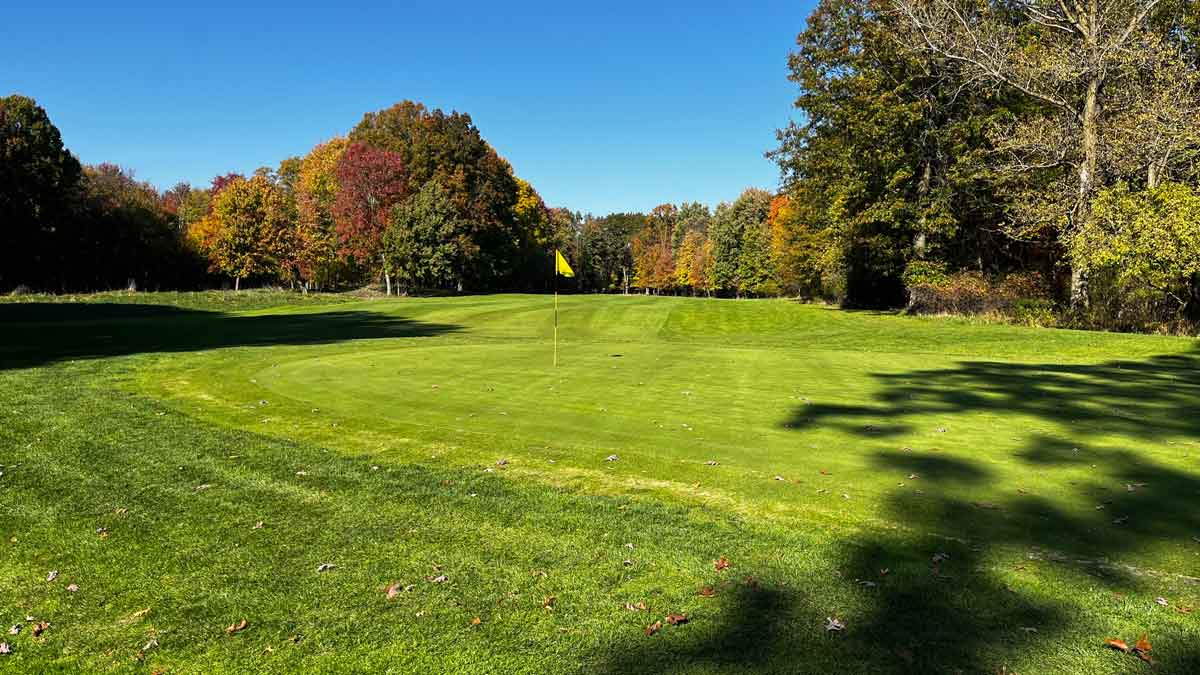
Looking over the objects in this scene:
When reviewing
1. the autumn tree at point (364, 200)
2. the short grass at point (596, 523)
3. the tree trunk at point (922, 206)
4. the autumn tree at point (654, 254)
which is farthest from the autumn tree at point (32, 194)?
the autumn tree at point (654, 254)

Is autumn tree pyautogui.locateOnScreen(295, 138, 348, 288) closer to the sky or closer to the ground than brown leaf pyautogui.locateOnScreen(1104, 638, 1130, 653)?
closer to the sky

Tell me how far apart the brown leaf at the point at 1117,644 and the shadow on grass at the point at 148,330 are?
19.0 metres

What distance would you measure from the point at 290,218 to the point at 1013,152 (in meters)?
51.3

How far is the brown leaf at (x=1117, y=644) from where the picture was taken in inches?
145

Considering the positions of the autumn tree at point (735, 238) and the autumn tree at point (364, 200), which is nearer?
the autumn tree at point (364, 200)

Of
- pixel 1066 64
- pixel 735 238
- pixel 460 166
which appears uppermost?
pixel 460 166

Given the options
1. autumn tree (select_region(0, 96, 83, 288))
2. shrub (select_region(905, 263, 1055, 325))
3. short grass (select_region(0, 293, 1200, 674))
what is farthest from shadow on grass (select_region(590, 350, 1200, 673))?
autumn tree (select_region(0, 96, 83, 288))

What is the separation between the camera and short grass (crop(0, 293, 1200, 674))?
3.83 m

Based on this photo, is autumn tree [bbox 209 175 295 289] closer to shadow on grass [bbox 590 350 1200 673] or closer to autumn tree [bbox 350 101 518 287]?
autumn tree [bbox 350 101 518 287]

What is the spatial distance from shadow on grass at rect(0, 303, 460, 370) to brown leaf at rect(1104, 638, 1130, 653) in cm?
1901

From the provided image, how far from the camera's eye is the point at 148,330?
79.0 feet

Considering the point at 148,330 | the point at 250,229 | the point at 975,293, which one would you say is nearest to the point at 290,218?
the point at 250,229

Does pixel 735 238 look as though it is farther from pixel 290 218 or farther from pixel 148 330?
pixel 148 330

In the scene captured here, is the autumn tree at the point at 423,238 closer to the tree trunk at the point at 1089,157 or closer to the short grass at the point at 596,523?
the tree trunk at the point at 1089,157
